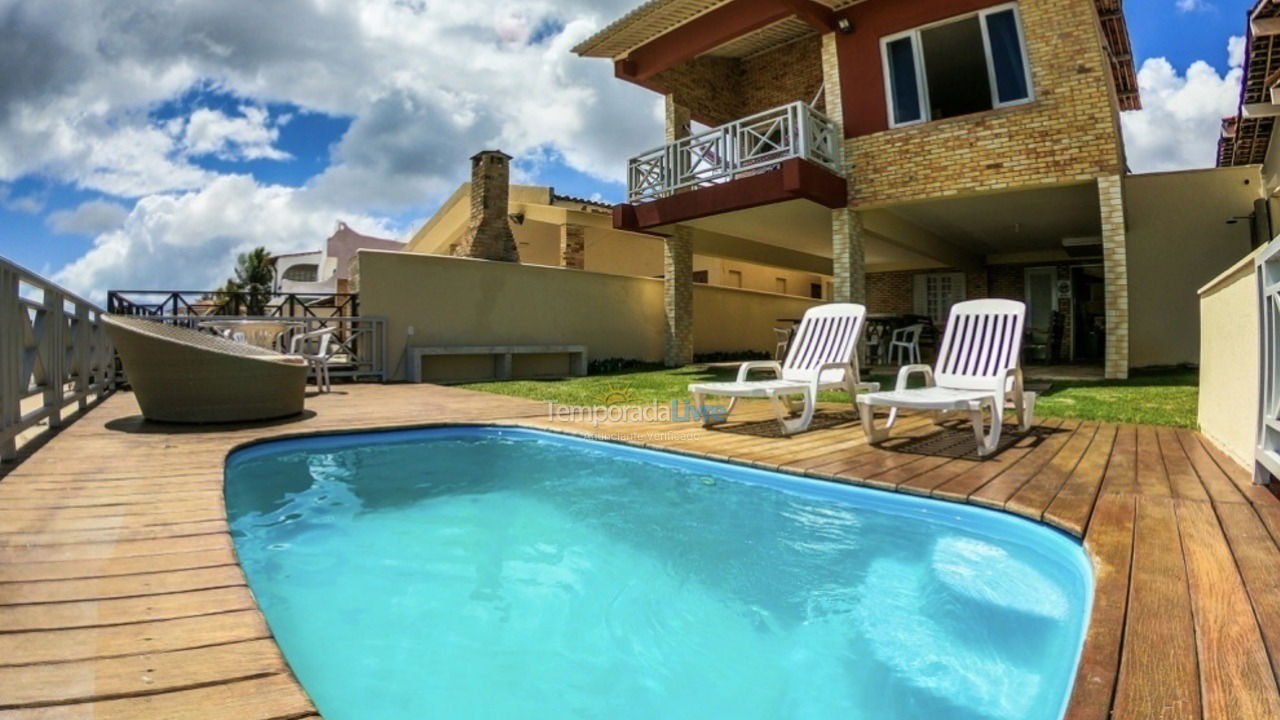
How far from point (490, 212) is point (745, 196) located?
607 centimetres

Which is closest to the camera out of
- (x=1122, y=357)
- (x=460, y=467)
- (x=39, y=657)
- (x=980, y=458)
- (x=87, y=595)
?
(x=39, y=657)

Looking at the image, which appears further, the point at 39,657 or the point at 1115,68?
the point at 1115,68

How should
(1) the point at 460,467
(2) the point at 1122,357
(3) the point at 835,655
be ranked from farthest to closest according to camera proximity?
(2) the point at 1122,357
(1) the point at 460,467
(3) the point at 835,655

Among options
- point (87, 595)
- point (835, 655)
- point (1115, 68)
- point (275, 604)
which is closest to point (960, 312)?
point (835, 655)

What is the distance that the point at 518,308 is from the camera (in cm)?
1331

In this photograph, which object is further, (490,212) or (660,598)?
(490,212)

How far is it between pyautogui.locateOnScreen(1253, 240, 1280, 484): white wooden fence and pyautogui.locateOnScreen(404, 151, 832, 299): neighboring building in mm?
12490

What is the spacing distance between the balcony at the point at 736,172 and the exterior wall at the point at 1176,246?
5.57m

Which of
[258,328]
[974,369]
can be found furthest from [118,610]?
[258,328]

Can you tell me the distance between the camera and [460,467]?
517 centimetres

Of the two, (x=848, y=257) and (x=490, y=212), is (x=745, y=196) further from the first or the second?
(x=490, y=212)

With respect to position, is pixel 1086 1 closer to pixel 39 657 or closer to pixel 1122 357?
pixel 1122 357

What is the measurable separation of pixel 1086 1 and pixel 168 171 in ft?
70.8

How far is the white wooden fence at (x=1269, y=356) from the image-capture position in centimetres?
304
